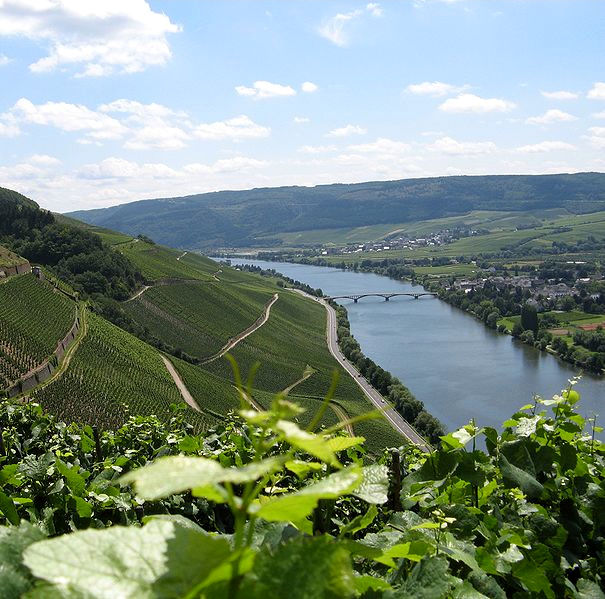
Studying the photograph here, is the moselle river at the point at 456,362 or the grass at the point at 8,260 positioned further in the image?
the grass at the point at 8,260

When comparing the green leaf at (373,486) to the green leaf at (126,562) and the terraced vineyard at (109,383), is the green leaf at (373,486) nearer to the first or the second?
the green leaf at (126,562)

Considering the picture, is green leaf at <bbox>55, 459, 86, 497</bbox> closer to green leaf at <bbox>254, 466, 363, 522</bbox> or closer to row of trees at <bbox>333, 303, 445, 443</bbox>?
green leaf at <bbox>254, 466, 363, 522</bbox>

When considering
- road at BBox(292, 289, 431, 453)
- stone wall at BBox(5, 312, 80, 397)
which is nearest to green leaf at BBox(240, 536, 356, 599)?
road at BBox(292, 289, 431, 453)

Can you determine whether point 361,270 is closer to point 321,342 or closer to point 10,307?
point 321,342

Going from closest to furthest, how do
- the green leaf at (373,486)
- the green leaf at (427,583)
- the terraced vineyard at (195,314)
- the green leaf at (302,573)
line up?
the green leaf at (302,573), the green leaf at (373,486), the green leaf at (427,583), the terraced vineyard at (195,314)

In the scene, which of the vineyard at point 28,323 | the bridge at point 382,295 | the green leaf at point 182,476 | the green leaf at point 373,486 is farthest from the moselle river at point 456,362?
the green leaf at point 182,476

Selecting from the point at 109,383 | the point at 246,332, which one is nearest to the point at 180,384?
the point at 109,383
